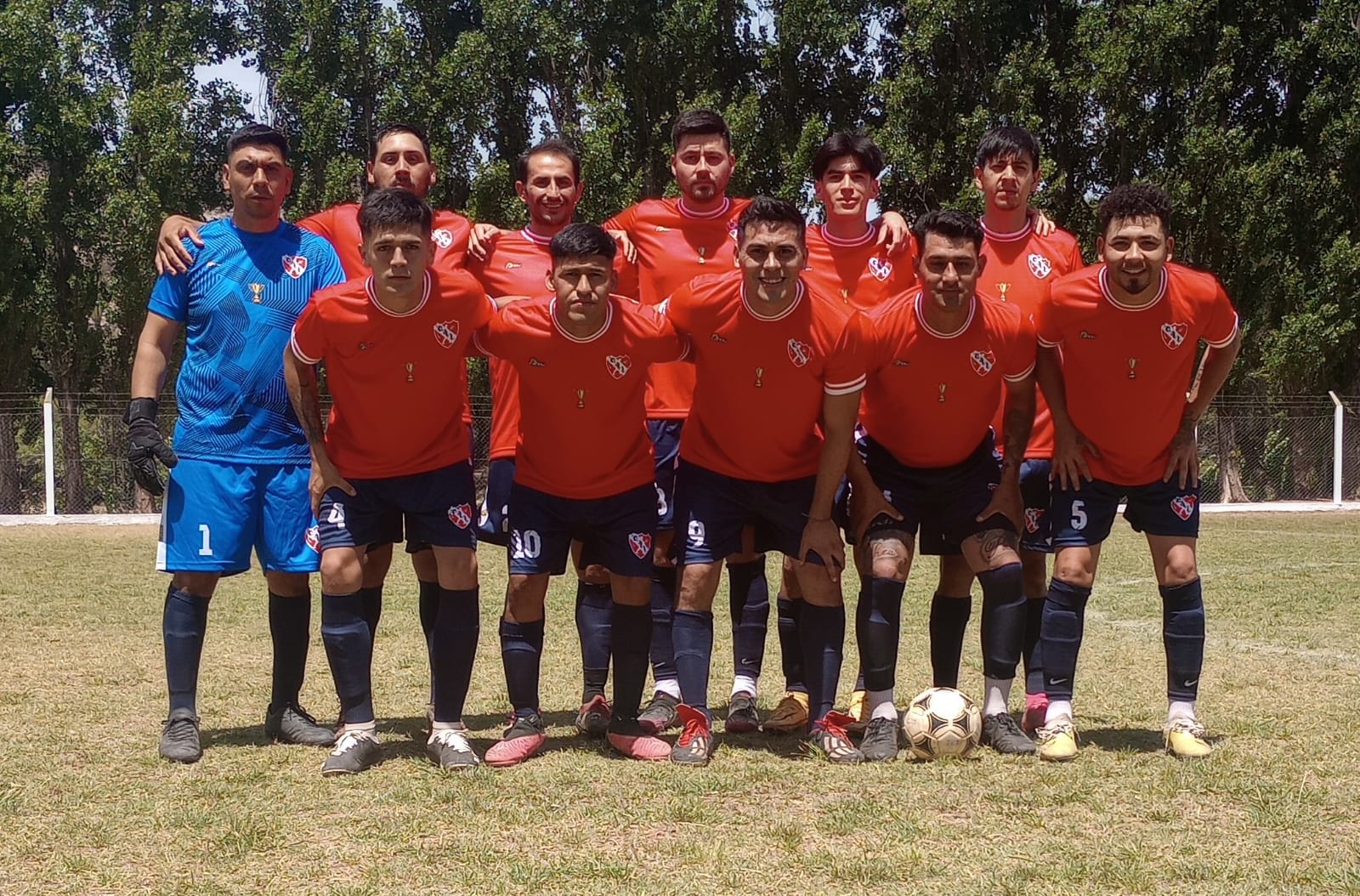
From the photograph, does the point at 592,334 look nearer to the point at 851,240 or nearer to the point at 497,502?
the point at 497,502

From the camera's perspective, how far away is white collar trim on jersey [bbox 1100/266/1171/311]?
14.7 feet

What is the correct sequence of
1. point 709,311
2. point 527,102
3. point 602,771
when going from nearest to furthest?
1. point 602,771
2. point 709,311
3. point 527,102

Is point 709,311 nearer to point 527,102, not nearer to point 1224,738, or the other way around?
point 1224,738

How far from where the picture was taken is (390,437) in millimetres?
4324

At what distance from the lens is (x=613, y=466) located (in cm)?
446

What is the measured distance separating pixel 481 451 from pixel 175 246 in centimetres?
1420

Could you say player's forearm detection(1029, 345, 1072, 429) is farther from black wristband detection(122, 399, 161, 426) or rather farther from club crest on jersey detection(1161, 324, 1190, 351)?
black wristband detection(122, 399, 161, 426)

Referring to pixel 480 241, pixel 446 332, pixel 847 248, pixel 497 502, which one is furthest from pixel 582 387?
pixel 847 248

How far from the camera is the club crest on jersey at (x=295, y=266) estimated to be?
15.4 feet

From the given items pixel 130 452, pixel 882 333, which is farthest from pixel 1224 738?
pixel 130 452

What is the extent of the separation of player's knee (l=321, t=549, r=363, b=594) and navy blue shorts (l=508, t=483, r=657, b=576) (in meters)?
0.52

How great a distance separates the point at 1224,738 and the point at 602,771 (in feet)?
7.28

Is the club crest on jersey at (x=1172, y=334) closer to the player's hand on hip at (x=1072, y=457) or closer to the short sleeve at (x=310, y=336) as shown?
the player's hand on hip at (x=1072, y=457)

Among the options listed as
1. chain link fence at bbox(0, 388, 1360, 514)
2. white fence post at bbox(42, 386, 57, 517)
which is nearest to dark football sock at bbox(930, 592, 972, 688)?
chain link fence at bbox(0, 388, 1360, 514)
